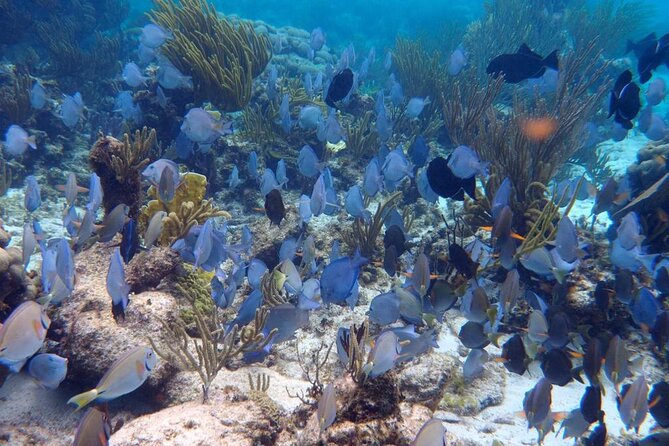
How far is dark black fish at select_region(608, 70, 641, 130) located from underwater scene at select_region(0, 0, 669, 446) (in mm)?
29

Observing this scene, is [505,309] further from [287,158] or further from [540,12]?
[540,12]

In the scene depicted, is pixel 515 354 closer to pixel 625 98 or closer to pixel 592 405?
pixel 592 405

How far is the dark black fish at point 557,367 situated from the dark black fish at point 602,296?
155 centimetres

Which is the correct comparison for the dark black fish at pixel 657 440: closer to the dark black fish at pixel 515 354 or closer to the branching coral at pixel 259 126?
the dark black fish at pixel 515 354

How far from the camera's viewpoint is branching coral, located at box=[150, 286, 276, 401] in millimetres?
3297

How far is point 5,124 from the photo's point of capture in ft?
31.1

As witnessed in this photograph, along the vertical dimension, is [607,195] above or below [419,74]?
below

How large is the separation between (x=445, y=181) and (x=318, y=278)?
1931 mm

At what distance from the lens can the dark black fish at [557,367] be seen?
3230 mm

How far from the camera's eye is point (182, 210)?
16.9 ft

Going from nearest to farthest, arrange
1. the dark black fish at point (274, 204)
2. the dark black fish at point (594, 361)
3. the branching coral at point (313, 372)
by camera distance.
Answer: the branching coral at point (313, 372), the dark black fish at point (594, 361), the dark black fish at point (274, 204)

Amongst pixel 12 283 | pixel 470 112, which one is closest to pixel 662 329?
pixel 470 112

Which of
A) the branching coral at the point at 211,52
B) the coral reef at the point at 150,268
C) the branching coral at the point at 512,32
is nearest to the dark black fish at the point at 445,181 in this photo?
the coral reef at the point at 150,268

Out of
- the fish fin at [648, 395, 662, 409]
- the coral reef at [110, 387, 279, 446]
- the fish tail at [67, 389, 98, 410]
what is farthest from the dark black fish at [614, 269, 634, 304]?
the fish tail at [67, 389, 98, 410]
